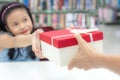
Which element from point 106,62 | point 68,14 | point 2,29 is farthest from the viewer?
point 68,14

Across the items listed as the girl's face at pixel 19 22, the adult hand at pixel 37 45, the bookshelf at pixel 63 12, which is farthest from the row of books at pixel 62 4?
the adult hand at pixel 37 45

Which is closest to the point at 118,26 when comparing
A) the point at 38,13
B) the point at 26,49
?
the point at 38,13

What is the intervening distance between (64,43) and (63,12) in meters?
2.29

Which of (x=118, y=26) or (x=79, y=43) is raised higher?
(x=79, y=43)

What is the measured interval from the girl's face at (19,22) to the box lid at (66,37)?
23.1 inches

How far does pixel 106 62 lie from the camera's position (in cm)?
86

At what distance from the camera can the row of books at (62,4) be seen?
10.3 feet

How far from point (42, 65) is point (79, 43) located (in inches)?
16.9

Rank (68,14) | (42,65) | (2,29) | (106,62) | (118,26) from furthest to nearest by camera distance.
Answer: (118,26) < (68,14) < (2,29) < (42,65) < (106,62)

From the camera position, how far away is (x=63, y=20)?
3.18m

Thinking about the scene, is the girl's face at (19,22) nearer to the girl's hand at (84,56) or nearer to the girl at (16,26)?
the girl at (16,26)

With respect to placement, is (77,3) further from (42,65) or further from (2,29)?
(42,65)

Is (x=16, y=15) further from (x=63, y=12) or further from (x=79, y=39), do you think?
(x=63, y=12)

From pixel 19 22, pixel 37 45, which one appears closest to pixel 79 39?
pixel 37 45
